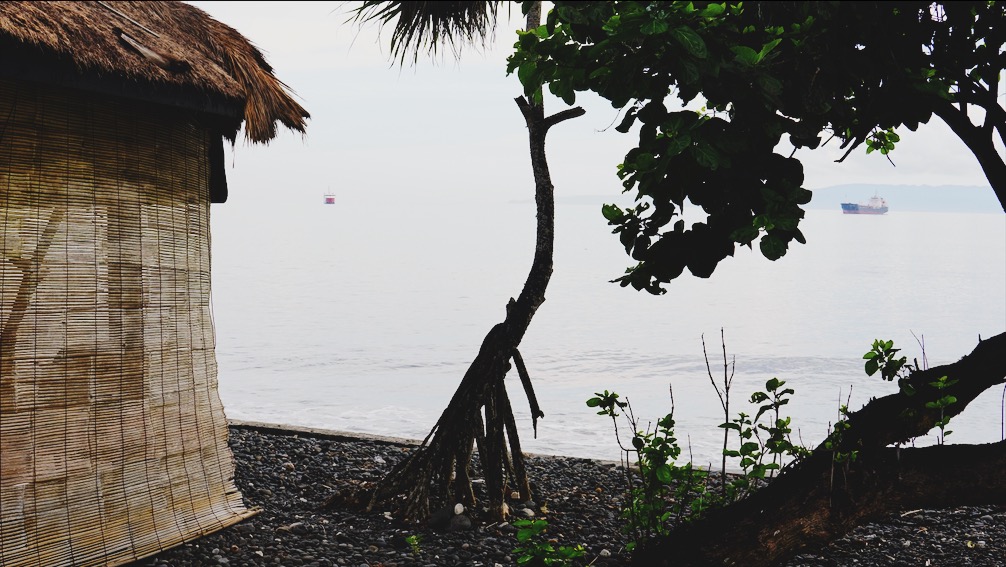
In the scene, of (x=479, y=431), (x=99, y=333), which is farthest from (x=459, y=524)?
(x=99, y=333)

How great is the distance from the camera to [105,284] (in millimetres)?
3971

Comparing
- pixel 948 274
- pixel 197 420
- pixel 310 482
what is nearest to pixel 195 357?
pixel 197 420

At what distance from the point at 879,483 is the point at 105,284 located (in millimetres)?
3085

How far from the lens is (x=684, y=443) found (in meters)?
8.21


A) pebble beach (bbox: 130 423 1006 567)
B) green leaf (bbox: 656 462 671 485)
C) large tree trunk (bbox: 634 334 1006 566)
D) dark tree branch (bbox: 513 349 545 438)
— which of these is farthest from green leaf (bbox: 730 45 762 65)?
dark tree branch (bbox: 513 349 545 438)

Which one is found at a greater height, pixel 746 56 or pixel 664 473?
pixel 746 56

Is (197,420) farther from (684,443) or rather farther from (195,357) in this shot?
(684,443)

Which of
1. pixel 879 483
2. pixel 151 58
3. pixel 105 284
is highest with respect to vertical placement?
pixel 151 58

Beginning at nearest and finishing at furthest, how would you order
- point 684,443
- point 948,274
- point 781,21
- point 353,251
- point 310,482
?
point 781,21 → point 310,482 → point 684,443 → point 948,274 → point 353,251

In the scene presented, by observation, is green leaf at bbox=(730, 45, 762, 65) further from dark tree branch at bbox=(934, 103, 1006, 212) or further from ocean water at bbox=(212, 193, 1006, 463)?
ocean water at bbox=(212, 193, 1006, 463)

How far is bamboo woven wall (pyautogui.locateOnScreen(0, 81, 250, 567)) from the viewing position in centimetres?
372

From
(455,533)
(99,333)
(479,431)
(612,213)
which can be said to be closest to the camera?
(612,213)

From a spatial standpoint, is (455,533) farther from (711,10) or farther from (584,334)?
(584,334)

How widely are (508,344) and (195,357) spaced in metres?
1.51
